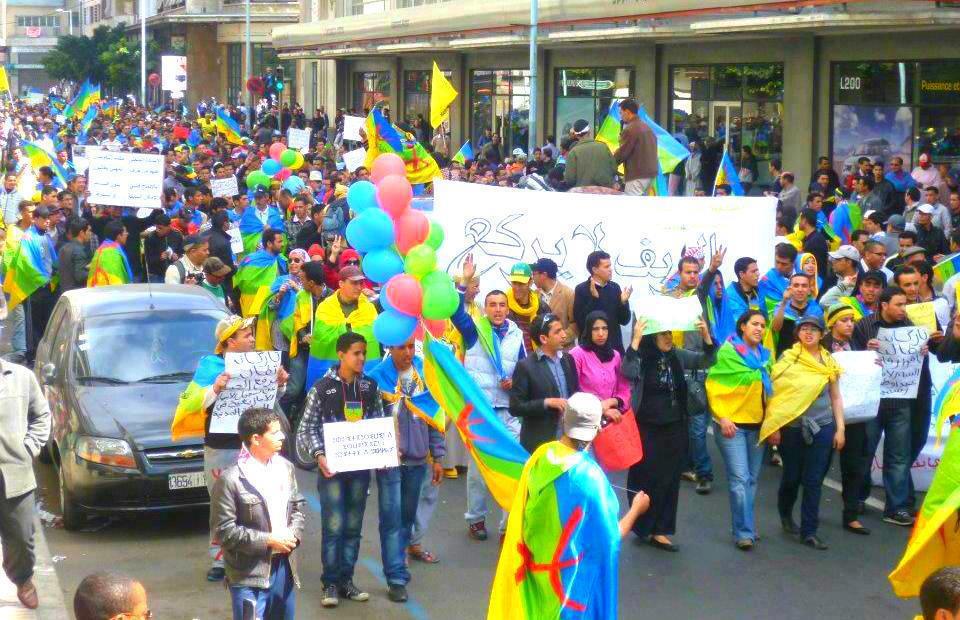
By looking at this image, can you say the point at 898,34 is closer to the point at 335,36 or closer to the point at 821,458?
the point at 821,458

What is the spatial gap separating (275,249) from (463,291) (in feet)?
11.8

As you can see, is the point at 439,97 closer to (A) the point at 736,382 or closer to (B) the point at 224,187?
(B) the point at 224,187

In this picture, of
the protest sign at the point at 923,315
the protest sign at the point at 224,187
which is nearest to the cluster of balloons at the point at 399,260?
the protest sign at the point at 923,315

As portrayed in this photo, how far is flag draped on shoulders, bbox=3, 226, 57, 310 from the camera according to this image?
1484 cm

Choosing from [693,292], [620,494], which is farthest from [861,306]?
[620,494]

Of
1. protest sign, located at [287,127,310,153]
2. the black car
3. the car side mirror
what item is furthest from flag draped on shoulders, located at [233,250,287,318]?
protest sign, located at [287,127,310,153]

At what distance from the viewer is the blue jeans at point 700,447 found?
1085 centimetres

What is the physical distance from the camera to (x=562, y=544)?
599 centimetres

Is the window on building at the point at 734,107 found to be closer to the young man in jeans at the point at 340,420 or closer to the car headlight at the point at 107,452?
the car headlight at the point at 107,452

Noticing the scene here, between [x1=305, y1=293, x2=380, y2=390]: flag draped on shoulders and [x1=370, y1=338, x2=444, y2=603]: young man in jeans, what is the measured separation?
6.14 ft

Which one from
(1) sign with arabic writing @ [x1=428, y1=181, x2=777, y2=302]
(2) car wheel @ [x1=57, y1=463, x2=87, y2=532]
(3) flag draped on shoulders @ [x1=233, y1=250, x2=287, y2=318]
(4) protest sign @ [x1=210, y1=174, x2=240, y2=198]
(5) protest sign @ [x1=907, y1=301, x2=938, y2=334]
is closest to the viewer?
(2) car wheel @ [x1=57, y1=463, x2=87, y2=532]

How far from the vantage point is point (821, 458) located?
31.0 feet

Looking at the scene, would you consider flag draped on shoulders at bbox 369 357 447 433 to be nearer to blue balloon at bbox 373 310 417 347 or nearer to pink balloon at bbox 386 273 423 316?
blue balloon at bbox 373 310 417 347

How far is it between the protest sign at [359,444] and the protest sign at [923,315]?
4.19 metres
